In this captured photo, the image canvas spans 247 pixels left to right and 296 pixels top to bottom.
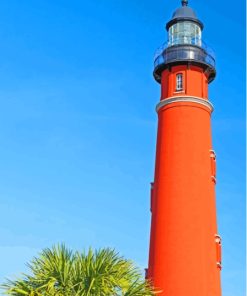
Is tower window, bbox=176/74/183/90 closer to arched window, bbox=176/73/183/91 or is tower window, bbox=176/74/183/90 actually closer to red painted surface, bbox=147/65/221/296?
arched window, bbox=176/73/183/91

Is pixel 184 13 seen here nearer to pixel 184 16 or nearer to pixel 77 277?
pixel 184 16

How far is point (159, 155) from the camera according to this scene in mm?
31594

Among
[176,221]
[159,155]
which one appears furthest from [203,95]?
[176,221]

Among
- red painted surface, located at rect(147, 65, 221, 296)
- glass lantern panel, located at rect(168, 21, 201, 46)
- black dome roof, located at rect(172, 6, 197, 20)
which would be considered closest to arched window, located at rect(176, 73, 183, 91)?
red painted surface, located at rect(147, 65, 221, 296)

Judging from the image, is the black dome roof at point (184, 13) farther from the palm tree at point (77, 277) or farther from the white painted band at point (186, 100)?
the palm tree at point (77, 277)

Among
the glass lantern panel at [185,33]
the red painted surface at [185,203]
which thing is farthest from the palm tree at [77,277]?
the glass lantern panel at [185,33]

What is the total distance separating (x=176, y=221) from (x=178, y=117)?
5.55 metres

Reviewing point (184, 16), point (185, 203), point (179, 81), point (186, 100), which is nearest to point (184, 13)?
point (184, 16)

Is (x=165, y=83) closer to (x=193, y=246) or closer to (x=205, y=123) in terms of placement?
(x=205, y=123)

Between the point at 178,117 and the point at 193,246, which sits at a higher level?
the point at 178,117

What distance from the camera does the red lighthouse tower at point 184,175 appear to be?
95.0ft

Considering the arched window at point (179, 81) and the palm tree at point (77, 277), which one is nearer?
the palm tree at point (77, 277)

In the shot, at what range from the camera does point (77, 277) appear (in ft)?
74.5

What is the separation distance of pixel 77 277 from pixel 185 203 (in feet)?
28.8
